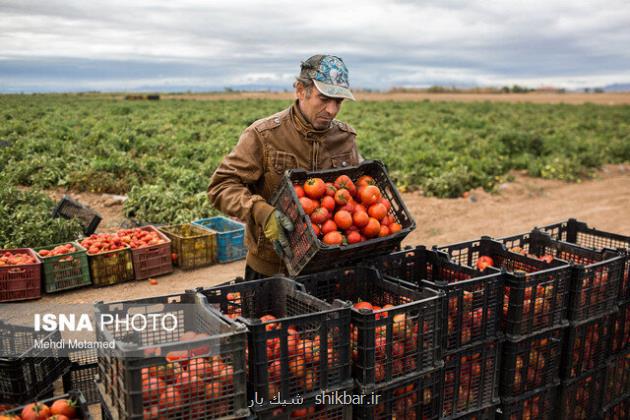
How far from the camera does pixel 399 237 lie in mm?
3730

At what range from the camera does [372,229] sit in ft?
11.9

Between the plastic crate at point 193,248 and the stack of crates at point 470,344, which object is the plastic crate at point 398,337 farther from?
the plastic crate at point 193,248

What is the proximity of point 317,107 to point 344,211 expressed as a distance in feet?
2.55

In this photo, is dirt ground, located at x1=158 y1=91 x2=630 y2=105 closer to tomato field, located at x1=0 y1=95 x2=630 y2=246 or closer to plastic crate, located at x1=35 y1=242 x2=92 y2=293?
tomato field, located at x1=0 y1=95 x2=630 y2=246

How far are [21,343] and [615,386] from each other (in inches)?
194

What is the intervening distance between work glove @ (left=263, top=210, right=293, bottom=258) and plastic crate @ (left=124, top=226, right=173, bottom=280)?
5319 millimetres

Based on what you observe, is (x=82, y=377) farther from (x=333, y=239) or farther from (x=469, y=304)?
(x=469, y=304)

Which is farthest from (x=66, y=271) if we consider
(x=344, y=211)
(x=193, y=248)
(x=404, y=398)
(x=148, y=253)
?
(x=404, y=398)

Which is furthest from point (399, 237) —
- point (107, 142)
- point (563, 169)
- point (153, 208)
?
point (107, 142)

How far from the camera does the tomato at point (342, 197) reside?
12.1 ft

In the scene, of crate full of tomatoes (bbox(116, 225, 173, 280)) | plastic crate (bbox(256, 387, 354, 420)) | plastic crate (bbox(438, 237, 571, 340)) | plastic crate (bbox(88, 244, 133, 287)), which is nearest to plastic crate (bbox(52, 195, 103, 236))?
crate full of tomatoes (bbox(116, 225, 173, 280))

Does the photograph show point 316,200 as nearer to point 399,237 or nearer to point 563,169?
point 399,237

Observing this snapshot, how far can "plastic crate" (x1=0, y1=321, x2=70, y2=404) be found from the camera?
13.2ft

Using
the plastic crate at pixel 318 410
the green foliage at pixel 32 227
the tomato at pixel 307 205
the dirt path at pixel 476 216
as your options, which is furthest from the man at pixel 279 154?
the green foliage at pixel 32 227
